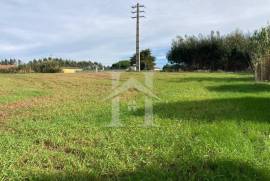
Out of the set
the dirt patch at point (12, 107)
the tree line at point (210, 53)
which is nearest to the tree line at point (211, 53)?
the tree line at point (210, 53)

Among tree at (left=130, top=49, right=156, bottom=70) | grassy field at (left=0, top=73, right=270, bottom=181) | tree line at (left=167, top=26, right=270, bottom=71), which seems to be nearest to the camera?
grassy field at (left=0, top=73, right=270, bottom=181)

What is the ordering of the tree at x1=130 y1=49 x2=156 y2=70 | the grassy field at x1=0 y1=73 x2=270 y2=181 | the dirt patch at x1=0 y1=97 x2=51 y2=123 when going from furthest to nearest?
the tree at x1=130 y1=49 x2=156 y2=70 < the dirt patch at x1=0 y1=97 x2=51 y2=123 < the grassy field at x1=0 y1=73 x2=270 y2=181

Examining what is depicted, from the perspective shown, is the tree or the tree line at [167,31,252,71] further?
the tree

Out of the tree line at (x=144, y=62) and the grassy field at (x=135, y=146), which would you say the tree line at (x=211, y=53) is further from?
the grassy field at (x=135, y=146)

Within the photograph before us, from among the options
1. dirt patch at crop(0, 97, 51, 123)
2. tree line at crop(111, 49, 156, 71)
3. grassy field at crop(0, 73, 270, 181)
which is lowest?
grassy field at crop(0, 73, 270, 181)

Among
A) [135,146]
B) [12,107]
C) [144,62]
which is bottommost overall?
→ [135,146]

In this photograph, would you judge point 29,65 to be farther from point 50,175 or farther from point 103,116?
point 50,175

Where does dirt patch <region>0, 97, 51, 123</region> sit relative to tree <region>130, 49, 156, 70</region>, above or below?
below

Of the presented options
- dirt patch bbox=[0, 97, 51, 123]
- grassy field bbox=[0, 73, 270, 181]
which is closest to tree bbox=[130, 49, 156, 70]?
dirt patch bbox=[0, 97, 51, 123]

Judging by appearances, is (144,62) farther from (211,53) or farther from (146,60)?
(211,53)

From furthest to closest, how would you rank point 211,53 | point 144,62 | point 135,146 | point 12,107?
point 144,62 < point 211,53 < point 12,107 < point 135,146

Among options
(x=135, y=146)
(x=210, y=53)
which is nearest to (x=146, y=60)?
(x=210, y=53)

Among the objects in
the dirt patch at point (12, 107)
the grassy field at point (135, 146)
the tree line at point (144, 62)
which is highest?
the tree line at point (144, 62)

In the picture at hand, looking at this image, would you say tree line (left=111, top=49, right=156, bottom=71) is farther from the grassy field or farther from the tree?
the grassy field
